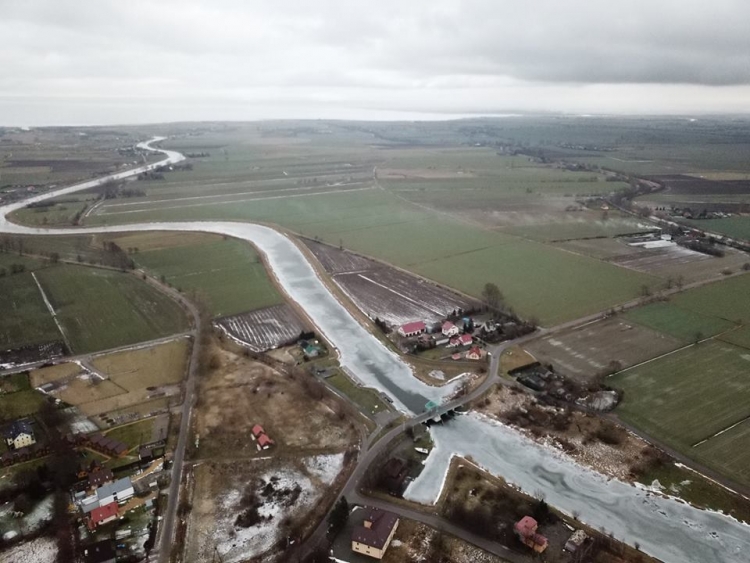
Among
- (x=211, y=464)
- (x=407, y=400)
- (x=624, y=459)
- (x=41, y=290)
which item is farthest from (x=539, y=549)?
(x=41, y=290)

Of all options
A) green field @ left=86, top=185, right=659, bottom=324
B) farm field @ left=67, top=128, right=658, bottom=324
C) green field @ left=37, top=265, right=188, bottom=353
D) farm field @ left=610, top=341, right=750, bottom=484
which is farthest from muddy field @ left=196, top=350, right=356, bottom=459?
green field @ left=86, top=185, right=659, bottom=324

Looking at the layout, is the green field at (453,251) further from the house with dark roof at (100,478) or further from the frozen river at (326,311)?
the house with dark roof at (100,478)

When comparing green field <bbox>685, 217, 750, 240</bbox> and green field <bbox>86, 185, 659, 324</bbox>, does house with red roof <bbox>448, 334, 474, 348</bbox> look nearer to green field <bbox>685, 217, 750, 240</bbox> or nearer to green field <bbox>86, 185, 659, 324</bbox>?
green field <bbox>86, 185, 659, 324</bbox>

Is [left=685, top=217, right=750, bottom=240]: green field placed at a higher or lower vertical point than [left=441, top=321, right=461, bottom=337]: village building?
higher

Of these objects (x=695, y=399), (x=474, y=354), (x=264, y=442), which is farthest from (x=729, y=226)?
(x=264, y=442)

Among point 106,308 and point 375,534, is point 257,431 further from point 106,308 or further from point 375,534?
point 106,308

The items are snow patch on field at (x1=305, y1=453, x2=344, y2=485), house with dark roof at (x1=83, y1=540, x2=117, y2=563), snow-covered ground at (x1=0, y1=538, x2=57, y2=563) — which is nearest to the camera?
house with dark roof at (x1=83, y1=540, x2=117, y2=563)
